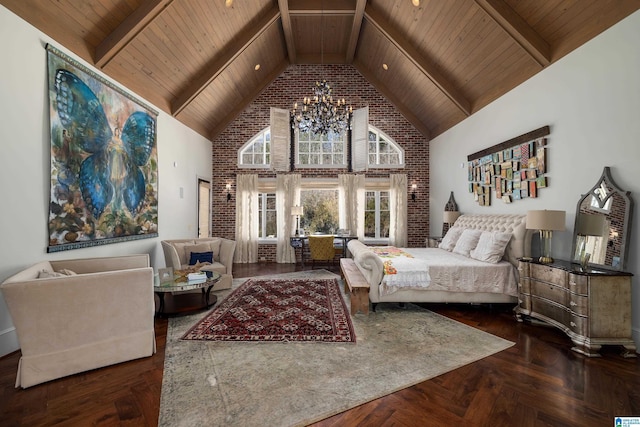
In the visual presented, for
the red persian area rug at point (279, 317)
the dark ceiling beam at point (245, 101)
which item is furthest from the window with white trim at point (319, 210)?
the red persian area rug at point (279, 317)

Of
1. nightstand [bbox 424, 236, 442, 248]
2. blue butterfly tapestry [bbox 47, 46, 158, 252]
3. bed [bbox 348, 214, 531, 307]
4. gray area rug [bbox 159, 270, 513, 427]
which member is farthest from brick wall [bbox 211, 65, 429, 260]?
gray area rug [bbox 159, 270, 513, 427]

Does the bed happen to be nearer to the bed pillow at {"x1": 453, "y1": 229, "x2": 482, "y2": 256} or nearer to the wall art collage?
the bed pillow at {"x1": 453, "y1": 229, "x2": 482, "y2": 256}

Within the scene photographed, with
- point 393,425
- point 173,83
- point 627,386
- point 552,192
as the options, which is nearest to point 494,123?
point 552,192

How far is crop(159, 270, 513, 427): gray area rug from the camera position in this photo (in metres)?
1.98

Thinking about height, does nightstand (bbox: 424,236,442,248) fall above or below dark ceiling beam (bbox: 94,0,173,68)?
below

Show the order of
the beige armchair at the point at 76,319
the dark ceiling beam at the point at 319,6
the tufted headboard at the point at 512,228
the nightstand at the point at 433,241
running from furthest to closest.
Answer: the nightstand at the point at 433,241, the dark ceiling beam at the point at 319,6, the tufted headboard at the point at 512,228, the beige armchair at the point at 76,319

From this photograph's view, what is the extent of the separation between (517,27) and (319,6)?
11.7 feet

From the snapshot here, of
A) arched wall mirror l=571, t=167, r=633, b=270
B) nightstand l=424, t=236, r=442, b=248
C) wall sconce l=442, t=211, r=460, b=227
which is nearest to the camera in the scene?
arched wall mirror l=571, t=167, r=633, b=270

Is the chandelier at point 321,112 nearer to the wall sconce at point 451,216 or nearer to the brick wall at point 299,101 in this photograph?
the brick wall at point 299,101

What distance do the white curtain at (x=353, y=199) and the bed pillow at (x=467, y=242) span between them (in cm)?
306

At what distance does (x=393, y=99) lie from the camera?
7.77m

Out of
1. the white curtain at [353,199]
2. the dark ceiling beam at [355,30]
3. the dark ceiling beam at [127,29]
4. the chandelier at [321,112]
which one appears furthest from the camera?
the white curtain at [353,199]

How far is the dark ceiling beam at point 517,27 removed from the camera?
12.7 feet

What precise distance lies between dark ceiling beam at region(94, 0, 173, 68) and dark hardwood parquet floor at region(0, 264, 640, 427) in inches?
139
